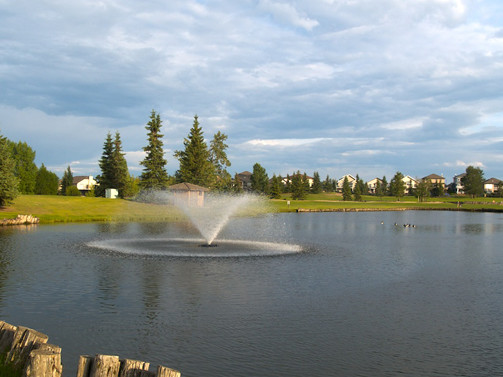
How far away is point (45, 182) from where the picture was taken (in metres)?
135

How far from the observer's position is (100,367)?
28.2 feet

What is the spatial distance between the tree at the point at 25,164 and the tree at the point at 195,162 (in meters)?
49.2

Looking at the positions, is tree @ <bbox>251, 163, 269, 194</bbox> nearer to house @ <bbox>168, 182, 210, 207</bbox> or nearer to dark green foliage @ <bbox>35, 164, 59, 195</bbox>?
dark green foliage @ <bbox>35, 164, 59, 195</bbox>

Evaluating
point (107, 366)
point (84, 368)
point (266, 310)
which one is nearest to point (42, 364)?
point (84, 368)

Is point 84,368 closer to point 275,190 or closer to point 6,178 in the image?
point 6,178

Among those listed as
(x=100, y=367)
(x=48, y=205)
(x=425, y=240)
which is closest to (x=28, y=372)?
(x=100, y=367)

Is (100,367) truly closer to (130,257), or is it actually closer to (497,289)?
(497,289)

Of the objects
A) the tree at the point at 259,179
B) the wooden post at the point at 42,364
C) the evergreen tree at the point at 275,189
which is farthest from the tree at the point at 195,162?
the wooden post at the point at 42,364

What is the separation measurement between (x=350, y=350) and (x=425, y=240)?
39243mm

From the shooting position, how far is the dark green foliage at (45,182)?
13388cm

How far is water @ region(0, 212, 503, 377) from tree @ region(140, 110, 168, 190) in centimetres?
6617

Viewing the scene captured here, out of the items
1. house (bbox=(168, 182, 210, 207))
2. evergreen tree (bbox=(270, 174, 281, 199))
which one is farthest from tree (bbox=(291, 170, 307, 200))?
house (bbox=(168, 182, 210, 207))

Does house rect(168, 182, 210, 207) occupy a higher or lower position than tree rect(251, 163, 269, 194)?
lower

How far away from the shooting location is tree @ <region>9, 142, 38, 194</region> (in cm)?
13250
